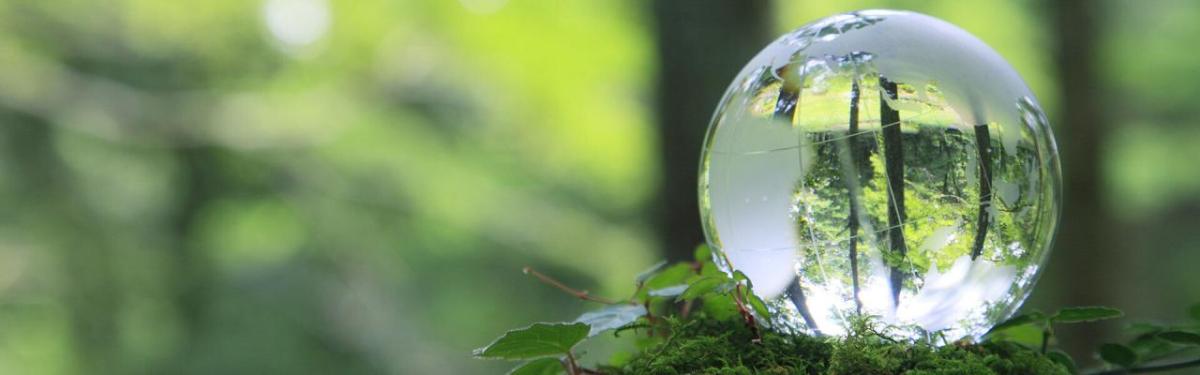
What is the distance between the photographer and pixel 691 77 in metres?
3.94

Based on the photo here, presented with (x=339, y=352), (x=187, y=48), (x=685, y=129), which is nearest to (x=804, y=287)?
(x=685, y=129)

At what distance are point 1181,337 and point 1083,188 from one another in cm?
411

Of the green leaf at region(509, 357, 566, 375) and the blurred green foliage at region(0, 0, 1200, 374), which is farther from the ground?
the blurred green foliage at region(0, 0, 1200, 374)

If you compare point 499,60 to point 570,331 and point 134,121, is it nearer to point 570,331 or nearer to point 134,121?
point 134,121

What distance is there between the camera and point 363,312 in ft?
27.1

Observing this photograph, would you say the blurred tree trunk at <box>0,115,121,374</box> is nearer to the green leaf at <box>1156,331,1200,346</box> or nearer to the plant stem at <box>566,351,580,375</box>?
the plant stem at <box>566,351,580,375</box>

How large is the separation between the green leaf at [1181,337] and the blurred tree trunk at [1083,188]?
389cm

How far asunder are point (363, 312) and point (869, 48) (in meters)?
7.29

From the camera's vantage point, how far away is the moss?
4.38 feet

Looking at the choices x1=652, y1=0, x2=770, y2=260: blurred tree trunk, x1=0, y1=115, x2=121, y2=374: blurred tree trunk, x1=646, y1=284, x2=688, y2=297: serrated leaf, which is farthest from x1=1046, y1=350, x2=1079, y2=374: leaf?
x1=0, y1=115, x2=121, y2=374: blurred tree trunk

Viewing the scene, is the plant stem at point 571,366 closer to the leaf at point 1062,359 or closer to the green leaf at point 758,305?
the green leaf at point 758,305

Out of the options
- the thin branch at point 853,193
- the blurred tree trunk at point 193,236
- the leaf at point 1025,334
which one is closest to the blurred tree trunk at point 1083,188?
the leaf at point 1025,334

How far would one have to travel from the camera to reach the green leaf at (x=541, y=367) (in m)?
1.39

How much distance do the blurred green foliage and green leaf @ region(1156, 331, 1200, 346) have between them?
4.76m
